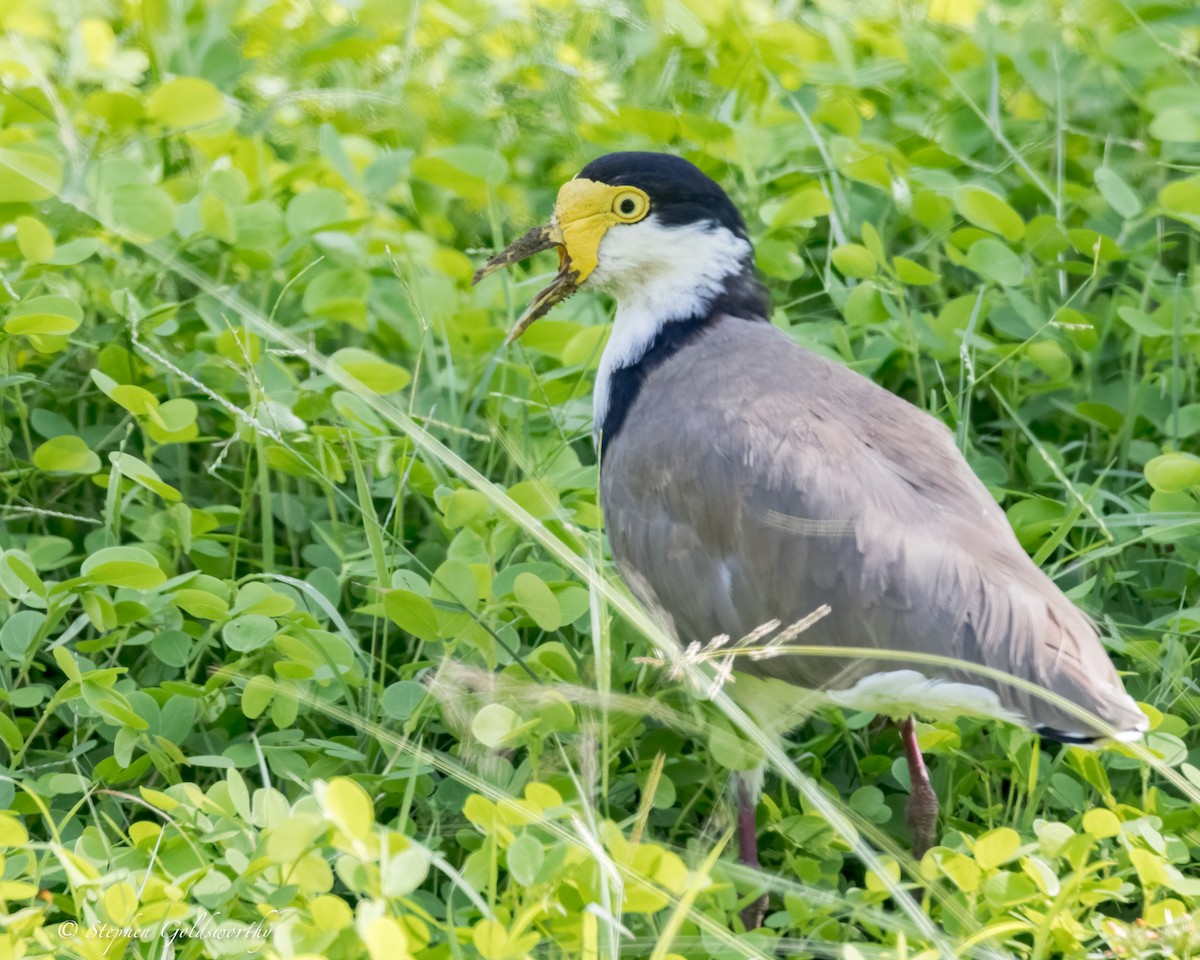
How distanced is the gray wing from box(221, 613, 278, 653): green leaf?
0.74 m

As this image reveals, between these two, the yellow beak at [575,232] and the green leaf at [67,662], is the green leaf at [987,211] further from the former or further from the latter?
the green leaf at [67,662]

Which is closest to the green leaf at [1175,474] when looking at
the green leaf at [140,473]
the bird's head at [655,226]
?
the bird's head at [655,226]

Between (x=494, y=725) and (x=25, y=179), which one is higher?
(x=25, y=179)

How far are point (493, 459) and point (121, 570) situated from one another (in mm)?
1116

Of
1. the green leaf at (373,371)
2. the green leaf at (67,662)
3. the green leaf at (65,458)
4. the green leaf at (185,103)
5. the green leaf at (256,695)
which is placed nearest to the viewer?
the green leaf at (67,662)

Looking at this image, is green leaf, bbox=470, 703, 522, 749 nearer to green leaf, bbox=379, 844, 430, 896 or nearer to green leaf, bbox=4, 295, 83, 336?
green leaf, bbox=379, 844, 430, 896

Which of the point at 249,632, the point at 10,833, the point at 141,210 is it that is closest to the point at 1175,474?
the point at 249,632

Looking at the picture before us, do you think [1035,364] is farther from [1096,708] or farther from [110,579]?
[110,579]

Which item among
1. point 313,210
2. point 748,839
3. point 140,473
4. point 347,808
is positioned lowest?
point 748,839

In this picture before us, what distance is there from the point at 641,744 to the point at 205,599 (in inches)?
37.9

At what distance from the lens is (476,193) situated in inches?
185

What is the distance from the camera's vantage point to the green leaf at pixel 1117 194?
4129mm

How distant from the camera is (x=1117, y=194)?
4156 mm

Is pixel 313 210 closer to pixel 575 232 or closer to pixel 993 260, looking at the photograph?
pixel 575 232
